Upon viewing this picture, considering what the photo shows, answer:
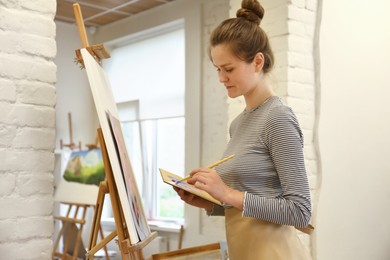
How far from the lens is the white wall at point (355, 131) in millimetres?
2691

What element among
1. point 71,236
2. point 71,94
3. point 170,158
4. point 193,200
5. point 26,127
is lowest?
point 71,236

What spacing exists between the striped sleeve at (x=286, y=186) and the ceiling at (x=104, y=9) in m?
3.59

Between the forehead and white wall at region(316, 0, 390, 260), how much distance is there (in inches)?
48.5

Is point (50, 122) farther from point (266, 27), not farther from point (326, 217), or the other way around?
point (326, 217)

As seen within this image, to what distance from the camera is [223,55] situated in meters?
1.55

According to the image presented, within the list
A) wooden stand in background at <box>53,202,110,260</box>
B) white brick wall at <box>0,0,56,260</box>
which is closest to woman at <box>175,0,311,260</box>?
white brick wall at <box>0,0,56,260</box>

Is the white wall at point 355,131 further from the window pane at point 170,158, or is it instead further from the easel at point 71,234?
the easel at point 71,234

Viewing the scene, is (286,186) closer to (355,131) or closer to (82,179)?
(355,131)

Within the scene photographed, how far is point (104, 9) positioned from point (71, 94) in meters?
1.05

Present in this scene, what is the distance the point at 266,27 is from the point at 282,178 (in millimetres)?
1340

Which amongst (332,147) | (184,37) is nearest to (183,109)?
(184,37)

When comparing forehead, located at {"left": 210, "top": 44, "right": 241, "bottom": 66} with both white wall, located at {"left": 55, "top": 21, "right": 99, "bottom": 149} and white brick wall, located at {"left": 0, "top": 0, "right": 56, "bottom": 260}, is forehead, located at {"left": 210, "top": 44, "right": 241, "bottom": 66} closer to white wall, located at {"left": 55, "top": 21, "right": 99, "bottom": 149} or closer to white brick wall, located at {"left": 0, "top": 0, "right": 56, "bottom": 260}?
white brick wall, located at {"left": 0, "top": 0, "right": 56, "bottom": 260}

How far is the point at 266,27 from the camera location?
102 inches

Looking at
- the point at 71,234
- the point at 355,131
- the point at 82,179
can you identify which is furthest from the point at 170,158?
the point at 355,131
